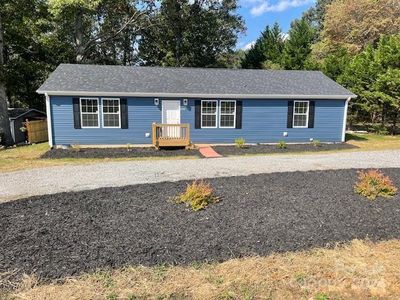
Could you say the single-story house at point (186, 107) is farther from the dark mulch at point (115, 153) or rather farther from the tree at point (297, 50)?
the tree at point (297, 50)

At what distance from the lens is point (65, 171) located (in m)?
10.0

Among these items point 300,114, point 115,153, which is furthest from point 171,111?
point 300,114

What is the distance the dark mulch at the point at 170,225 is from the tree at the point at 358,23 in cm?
2635

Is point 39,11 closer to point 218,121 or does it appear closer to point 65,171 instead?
point 218,121

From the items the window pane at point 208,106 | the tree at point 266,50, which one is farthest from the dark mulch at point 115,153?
the tree at point 266,50

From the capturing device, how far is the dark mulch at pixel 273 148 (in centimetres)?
1420

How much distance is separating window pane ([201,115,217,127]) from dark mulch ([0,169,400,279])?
26.6 feet

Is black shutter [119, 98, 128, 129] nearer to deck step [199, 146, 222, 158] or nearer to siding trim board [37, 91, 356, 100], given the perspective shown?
siding trim board [37, 91, 356, 100]

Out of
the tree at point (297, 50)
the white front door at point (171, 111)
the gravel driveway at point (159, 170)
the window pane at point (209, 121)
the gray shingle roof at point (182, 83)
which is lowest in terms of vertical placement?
the gravel driveway at point (159, 170)

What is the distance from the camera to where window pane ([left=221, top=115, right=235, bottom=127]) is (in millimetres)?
15805

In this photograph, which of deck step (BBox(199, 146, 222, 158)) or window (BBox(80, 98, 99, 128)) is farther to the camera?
window (BBox(80, 98, 99, 128))

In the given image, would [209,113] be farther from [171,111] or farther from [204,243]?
[204,243]

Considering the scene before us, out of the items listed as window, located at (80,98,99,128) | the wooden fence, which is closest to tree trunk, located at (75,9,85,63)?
the wooden fence

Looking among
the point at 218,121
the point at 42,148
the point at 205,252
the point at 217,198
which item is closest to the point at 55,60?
the point at 42,148
